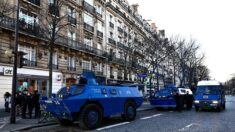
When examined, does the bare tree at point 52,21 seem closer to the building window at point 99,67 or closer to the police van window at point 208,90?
the building window at point 99,67

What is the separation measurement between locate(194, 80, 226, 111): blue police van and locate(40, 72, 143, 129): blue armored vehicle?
851 cm

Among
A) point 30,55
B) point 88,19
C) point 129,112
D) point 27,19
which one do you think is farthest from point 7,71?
point 88,19

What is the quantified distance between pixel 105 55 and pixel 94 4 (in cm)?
751

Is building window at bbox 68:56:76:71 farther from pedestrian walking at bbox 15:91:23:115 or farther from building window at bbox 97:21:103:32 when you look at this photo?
pedestrian walking at bbox 15:91:23:115

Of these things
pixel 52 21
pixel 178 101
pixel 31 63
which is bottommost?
pixel 178 101

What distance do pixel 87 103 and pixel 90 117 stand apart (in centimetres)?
65

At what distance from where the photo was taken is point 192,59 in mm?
50531

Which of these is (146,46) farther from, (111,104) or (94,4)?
(111,104)

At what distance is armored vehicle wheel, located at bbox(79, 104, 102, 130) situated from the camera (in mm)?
12891

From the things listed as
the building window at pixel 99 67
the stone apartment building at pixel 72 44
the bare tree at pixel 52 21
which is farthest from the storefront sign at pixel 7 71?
the building window at pixel 99 67

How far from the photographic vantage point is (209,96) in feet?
72.8

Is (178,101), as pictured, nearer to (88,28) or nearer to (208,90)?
(208,90)

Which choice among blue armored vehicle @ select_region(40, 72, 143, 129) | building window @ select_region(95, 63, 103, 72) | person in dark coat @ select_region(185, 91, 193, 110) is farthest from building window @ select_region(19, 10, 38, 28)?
person in dark coat @ select_region(185, 91, 193, 110)

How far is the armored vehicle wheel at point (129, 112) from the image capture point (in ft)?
52.3
